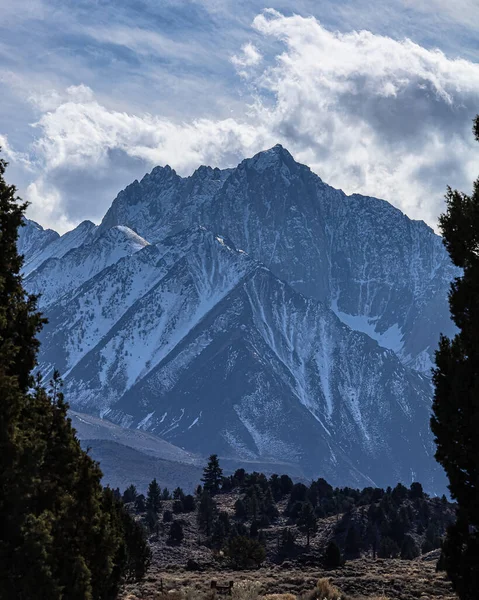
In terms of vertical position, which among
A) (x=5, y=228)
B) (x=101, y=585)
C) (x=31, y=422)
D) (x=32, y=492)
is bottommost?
(x=101, y=585)

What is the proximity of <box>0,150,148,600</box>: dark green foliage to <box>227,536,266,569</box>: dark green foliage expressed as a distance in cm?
4778

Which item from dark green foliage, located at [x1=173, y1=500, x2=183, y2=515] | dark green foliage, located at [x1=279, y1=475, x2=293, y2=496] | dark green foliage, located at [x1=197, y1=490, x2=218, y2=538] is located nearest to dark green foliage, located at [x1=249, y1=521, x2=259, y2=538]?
dark green foliage, located at [x1=197, y1=490, x2=218, y2=538]

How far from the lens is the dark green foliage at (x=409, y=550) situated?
11312cm

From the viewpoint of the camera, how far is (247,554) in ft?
276

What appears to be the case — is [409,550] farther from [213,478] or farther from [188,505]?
[213,478]

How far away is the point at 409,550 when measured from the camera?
115688 millimetres

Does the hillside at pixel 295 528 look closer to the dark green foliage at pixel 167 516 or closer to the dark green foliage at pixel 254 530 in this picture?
the dark green foliage at pixel 254 530

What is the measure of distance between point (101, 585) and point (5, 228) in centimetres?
1214

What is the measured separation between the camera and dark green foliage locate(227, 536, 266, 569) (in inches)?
3317

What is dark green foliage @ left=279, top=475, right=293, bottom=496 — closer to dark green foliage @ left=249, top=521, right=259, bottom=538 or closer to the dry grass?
dark green foliage @ left=249, top=521, right=259, bottom=538

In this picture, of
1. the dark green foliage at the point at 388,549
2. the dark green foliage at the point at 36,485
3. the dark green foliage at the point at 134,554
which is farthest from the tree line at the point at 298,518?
the dark green foliage at the point at 36,485

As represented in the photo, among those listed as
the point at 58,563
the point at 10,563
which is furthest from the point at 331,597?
the point at 10,563

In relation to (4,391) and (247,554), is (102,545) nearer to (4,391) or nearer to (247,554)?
(4,391)

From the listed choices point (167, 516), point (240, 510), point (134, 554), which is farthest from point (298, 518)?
point (134, 554)
